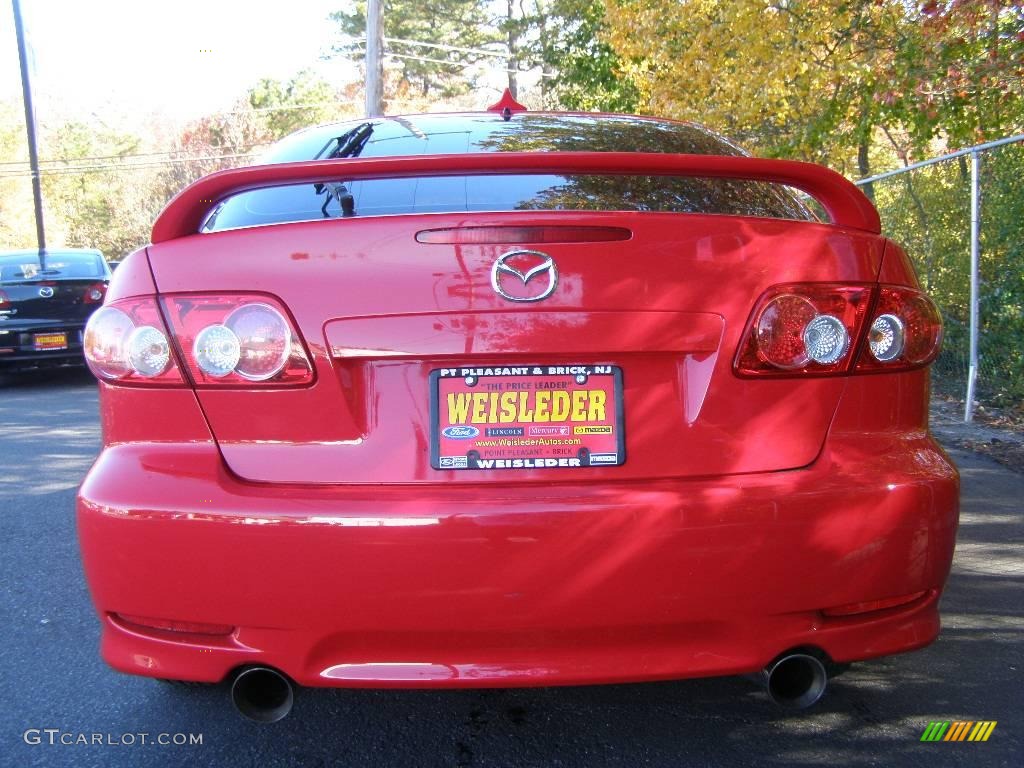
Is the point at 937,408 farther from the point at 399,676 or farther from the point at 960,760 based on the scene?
the point at 399,676

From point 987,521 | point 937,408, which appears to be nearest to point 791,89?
point 937,408

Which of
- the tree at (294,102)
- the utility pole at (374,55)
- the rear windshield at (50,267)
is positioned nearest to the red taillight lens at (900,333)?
the rear windshield at (50,267)

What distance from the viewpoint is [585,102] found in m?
16.5

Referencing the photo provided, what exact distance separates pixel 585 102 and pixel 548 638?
1561cm

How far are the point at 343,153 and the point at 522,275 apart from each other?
4.64ft

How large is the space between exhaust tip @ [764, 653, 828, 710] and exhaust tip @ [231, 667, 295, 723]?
105 cm

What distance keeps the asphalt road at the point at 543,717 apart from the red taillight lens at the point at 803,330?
99 cm

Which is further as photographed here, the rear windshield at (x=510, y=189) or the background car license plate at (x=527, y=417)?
the rear windshield at (x=510, y=189)

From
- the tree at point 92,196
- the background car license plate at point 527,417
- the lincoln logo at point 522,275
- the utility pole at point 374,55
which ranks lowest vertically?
the tree at point 92,196

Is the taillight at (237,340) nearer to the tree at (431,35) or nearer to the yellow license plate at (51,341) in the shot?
the yellow license plate at (51,341)

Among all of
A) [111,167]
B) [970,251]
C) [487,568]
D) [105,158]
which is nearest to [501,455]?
[487,568]

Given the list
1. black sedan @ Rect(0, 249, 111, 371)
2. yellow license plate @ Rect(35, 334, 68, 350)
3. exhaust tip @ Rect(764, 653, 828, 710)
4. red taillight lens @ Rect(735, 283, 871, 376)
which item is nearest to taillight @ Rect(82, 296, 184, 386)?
red taillight lens @ Rect(735, 283, 871, 376)

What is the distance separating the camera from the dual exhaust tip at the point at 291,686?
202cm

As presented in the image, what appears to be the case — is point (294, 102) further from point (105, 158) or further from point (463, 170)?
point (463, 170)
